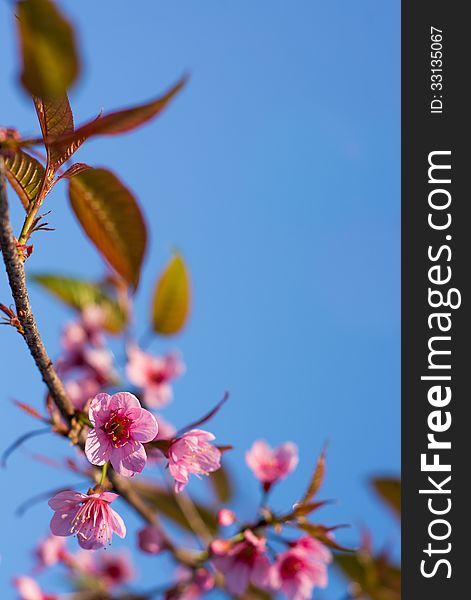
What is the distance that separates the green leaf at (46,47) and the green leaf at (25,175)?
368 millimetres

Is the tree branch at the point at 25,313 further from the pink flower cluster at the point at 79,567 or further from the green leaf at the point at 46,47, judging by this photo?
the pink flower cluster at the point at 79,567

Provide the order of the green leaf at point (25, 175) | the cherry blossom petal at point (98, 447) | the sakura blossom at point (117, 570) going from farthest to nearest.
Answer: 1. the sakura blossom at point (117, 570)
2. the cherry blossom petal at point (98, 447)
3. the green leaf at point (25, 175)

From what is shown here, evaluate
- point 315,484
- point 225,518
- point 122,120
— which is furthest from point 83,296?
point 122,120

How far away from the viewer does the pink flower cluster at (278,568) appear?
1.64 m

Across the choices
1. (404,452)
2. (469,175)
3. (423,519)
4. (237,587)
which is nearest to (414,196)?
(469,175)

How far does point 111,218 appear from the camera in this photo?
1.60m

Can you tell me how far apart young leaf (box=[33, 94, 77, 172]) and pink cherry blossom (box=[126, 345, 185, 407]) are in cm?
158

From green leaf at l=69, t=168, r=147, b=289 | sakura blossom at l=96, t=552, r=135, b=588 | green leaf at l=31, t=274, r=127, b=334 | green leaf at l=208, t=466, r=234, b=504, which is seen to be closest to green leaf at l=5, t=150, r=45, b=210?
green leaf at l=69, t=168, r=147, b=289

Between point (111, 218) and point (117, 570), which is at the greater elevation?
point (111, 218)

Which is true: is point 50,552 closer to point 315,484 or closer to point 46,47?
point 315,484

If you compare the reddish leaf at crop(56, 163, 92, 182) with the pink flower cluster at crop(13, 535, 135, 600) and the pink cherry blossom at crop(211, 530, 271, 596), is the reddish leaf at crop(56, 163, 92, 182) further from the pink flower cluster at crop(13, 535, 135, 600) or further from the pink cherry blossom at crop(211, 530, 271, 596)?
the pink flower cluster at crop(13, 535, 135, 600)

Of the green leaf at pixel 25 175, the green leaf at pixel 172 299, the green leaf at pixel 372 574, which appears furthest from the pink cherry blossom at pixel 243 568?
the green leaf at pixel 172 299

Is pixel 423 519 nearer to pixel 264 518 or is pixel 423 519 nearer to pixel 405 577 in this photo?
pixel 405 577

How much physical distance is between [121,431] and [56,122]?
60cm
